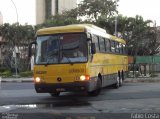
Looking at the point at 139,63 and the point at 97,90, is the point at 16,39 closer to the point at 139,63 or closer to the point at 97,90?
the point at 139,63

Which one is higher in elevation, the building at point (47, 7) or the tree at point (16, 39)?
the building at point (47, 7)

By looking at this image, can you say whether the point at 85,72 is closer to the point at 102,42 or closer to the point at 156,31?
the point at 102,42

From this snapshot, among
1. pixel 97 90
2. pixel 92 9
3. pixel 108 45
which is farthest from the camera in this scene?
pixel 92 9

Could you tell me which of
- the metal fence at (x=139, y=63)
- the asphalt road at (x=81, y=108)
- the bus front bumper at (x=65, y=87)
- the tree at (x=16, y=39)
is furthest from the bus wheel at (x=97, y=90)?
the tree at (x=16, y=39)

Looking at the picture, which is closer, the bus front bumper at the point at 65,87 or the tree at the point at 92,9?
the bus front bumper at the point at 65,87

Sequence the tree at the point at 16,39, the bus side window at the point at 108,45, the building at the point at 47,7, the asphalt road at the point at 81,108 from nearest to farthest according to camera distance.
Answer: the asphalt road at the point at 81,108 < the bus side window at the point at 108,45 < the tree at the point at 16,39 < the building at the point at 47,7

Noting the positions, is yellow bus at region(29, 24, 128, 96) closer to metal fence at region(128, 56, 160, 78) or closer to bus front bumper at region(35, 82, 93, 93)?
bus front bumper at region(35, 82, 93, 93)

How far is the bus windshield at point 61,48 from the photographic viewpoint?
20.1 m

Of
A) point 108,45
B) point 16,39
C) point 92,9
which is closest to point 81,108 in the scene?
point 108,45

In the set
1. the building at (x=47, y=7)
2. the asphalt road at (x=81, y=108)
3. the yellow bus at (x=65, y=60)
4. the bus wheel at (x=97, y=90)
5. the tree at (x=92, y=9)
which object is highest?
the building at (x=47, y=7)

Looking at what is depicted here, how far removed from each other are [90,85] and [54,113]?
504 centimetres

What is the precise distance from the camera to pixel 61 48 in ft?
66.3

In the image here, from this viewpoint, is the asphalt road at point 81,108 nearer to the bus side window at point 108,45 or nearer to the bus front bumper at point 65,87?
the bus front bumper at point 65,87

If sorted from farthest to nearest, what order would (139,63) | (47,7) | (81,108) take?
(47,7)
(139,63)
(81,108)
